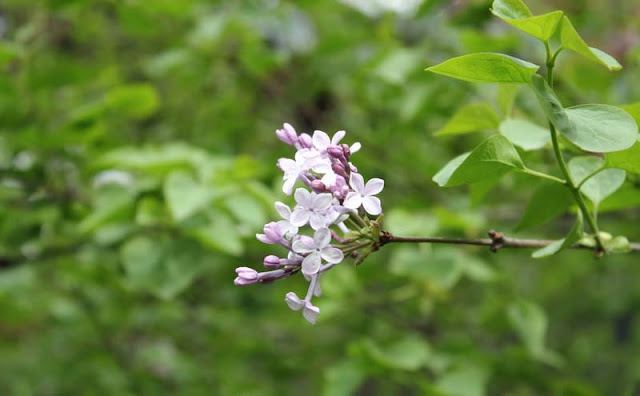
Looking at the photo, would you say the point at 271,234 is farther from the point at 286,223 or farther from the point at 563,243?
the point at 563,243

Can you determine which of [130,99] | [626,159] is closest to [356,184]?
[626,159]

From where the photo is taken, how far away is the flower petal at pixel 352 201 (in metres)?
0.71

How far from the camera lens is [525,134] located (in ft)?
3.17

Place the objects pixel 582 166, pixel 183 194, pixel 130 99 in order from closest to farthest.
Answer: pixel 582 166, pixel 183 194, pixel 130 99

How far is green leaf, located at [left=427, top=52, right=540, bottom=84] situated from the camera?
26.8 inches

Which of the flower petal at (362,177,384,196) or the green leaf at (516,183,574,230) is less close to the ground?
the flower petal at (362,177,384,196)

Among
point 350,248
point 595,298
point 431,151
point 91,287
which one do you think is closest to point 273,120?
point 431,151

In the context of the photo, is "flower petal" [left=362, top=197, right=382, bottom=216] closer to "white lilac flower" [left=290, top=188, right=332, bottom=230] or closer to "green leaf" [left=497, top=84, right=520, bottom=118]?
"white lilac flower" [left=290, top=188, right=332, bottom=230]

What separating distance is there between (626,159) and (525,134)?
172mm

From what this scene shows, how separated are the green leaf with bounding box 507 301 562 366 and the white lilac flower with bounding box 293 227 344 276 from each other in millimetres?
1337

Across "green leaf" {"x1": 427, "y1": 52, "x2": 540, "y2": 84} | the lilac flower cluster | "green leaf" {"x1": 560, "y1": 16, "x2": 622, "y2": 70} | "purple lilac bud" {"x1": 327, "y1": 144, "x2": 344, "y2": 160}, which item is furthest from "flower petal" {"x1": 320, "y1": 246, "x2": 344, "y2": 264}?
"green leaf" {"x1": 560, "y1": 16, "x2": 622, "y2": 70}

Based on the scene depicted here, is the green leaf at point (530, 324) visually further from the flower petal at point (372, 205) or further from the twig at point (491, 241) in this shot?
the flower petal at point (372, 205)

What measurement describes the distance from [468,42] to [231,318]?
70.2 inches

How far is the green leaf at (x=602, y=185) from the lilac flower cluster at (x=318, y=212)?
0.35 meters
